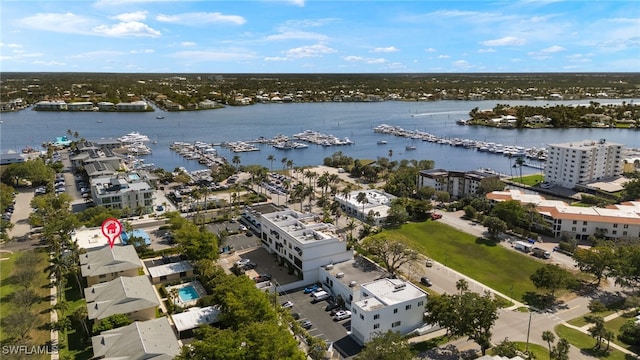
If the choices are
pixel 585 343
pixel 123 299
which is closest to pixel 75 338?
pixel 123 299

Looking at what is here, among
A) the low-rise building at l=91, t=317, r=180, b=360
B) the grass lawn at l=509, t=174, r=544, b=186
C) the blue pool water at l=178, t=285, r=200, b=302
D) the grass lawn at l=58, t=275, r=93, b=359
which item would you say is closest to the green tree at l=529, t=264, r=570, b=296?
the blue pool water at l=178, t=285, r=200, b=302

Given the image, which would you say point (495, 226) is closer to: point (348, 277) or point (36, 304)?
point (348, 277)

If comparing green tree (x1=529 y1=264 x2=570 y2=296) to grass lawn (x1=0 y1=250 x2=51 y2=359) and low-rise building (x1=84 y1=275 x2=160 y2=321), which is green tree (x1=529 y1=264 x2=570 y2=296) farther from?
grass lawn (x1=0 y1=250 x2=51 y2=359)

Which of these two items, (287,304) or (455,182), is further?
(455,182)

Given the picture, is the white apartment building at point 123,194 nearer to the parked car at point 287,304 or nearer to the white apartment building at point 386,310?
the parked car at point 287,304

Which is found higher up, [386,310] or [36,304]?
[386,310]

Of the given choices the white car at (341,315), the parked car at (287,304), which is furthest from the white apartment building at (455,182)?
the parked car at (287,304)

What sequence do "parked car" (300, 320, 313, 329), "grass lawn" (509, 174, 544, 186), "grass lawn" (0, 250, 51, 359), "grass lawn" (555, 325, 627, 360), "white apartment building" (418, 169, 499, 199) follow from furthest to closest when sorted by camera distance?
"grass lawn" (509, 174, 544, 186) → "white apartment building" (418, 169, 499, 199) → "parked car" (300, 320, 313, 329) → "grass lawn" (0, 250, 51, 359) → "grass lawn" (555, 325, 627, 360)
